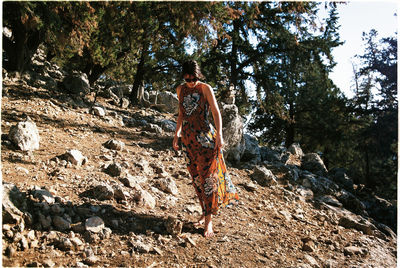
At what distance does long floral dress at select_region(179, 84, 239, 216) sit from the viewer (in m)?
3.33

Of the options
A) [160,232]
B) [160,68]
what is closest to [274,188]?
[160,232]

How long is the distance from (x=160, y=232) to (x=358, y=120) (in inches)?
613

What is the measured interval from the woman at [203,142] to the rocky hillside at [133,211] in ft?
1.51

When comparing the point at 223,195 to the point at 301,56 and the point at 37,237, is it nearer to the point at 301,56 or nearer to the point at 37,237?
the point at 37,237

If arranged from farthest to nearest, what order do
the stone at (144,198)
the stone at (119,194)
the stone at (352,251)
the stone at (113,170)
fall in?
the stone at (113,170)
the stone at (352,251)
the stone at (144,198)
the stone at (119,194)

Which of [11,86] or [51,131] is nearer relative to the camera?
[51,131]

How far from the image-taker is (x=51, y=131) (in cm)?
542

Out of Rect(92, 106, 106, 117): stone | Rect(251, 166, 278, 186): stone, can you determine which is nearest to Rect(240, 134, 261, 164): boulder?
Rect(251, 166, 278, 186): stone

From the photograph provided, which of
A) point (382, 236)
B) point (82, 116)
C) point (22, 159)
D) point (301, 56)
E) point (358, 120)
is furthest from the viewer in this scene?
point (358, 120)

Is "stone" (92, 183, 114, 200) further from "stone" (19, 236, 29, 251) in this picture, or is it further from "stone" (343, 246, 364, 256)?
"stone" (343, 246, 364, 256)

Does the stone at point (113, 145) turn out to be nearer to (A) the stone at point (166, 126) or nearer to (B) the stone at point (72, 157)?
(B) the stone at point (72, 157)

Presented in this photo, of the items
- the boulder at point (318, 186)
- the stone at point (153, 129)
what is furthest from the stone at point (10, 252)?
the boulder at point (318, 186)

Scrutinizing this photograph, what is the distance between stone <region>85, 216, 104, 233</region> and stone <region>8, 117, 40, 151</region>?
1.99m

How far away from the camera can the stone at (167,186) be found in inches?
176
